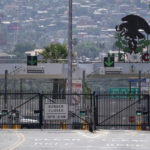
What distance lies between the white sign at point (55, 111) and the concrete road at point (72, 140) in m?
0.90

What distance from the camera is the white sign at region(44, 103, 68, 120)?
33.2m

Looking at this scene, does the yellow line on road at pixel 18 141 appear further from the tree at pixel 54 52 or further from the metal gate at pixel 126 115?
the tree at pixel 54 52

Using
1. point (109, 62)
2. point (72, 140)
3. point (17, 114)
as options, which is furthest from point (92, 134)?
point (109, 62)

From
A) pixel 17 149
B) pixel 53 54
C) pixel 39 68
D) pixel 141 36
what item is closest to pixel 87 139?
pixel 17 149

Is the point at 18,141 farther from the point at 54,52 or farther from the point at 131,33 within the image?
the point at 54,52

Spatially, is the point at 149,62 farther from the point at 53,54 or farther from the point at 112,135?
the point at 112,135

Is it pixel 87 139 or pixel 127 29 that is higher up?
pixel 127 29

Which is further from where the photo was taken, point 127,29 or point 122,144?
point 127,29

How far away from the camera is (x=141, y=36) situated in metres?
59.9

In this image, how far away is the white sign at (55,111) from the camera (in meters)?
33.2

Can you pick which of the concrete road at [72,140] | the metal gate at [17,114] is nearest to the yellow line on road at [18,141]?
the concrete road at [72,140]

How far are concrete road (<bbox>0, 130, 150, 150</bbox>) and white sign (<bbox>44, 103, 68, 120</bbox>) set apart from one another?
90 cm

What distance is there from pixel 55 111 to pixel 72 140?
576 cm

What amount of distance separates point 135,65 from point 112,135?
28.0 meters
